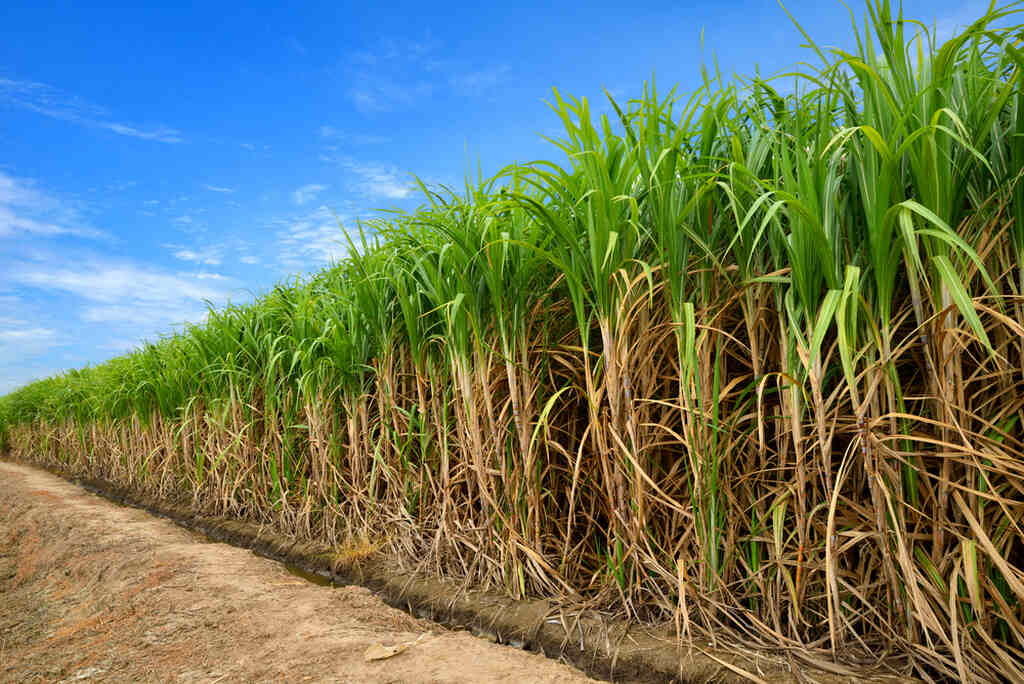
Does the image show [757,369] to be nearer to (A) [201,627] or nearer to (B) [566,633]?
(B) [566,633]

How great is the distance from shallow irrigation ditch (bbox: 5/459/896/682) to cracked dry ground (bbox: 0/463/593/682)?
0.13 metres

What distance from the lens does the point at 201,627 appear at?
2078mm

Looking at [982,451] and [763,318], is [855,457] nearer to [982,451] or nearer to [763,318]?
[982,451]

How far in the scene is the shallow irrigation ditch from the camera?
4.89 feet

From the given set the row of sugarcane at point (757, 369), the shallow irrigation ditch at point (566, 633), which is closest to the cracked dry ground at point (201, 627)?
the shallow irrigation ditch at point (566, 633)

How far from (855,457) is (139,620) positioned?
8.18 ft

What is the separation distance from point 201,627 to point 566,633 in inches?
51.3

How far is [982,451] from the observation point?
132 centimetres

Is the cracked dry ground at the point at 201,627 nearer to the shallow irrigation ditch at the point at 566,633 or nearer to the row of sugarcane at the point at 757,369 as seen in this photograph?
the shallow irrigation ditch at the point at 566,633

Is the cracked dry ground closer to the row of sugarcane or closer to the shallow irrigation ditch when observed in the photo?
the shallow irrigation ditch

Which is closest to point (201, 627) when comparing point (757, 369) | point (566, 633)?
point (566, 633)

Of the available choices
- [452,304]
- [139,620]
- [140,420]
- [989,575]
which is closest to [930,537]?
[989,575]

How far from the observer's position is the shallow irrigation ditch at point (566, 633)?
4.89ft

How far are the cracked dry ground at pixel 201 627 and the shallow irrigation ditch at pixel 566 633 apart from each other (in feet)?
0.42
